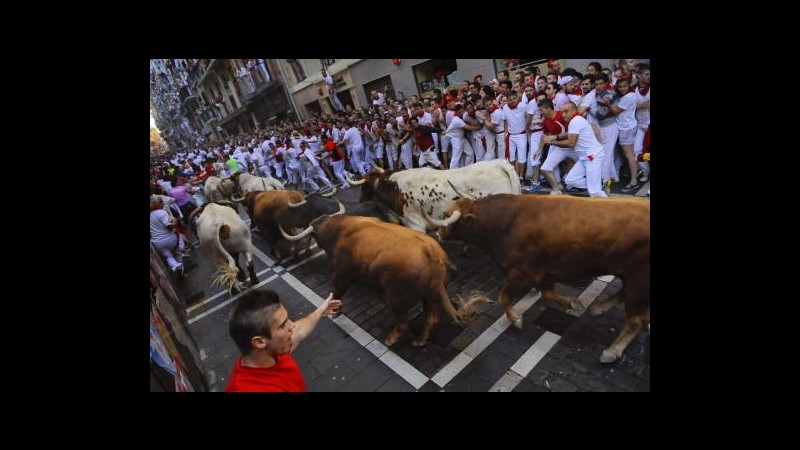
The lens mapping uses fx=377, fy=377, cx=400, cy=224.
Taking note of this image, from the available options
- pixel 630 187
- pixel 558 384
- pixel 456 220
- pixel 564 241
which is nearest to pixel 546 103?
pixel 630 187

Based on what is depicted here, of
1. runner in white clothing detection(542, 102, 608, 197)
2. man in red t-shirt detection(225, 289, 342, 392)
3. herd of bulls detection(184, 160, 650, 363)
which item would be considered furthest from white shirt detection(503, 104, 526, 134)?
man in red t-shirt detection(225, 289, 342, 392)

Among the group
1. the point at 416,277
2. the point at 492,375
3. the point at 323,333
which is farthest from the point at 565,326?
the point at 323,333

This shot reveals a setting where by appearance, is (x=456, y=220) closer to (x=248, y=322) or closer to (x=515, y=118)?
(x=248, y=322)

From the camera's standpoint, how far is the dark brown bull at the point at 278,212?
24.6 feet

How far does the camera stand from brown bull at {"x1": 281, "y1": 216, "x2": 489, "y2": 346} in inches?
164

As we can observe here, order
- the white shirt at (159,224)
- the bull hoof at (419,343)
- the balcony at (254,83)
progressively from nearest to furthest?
1. the bull hoof at (419,343)
2. the white shirt at (159,224)
3. the balcony at (254,83)

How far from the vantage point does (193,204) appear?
13.1 metres

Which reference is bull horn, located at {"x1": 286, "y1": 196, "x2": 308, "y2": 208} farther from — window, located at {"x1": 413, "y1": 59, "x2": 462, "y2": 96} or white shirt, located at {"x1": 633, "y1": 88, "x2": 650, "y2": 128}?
window, located at {"x1": 413, "y1": 59, "x2": 462, "y2": 96}

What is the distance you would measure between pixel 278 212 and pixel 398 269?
176 inches

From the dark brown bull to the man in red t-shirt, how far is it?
460cm

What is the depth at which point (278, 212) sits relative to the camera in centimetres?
781

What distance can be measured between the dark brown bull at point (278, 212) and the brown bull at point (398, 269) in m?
2.38

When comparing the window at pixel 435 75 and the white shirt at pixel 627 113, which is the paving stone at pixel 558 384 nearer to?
the white shirt at pixel 627 113

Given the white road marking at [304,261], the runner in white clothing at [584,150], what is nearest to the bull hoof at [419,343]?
the white road marking at [304,261]
